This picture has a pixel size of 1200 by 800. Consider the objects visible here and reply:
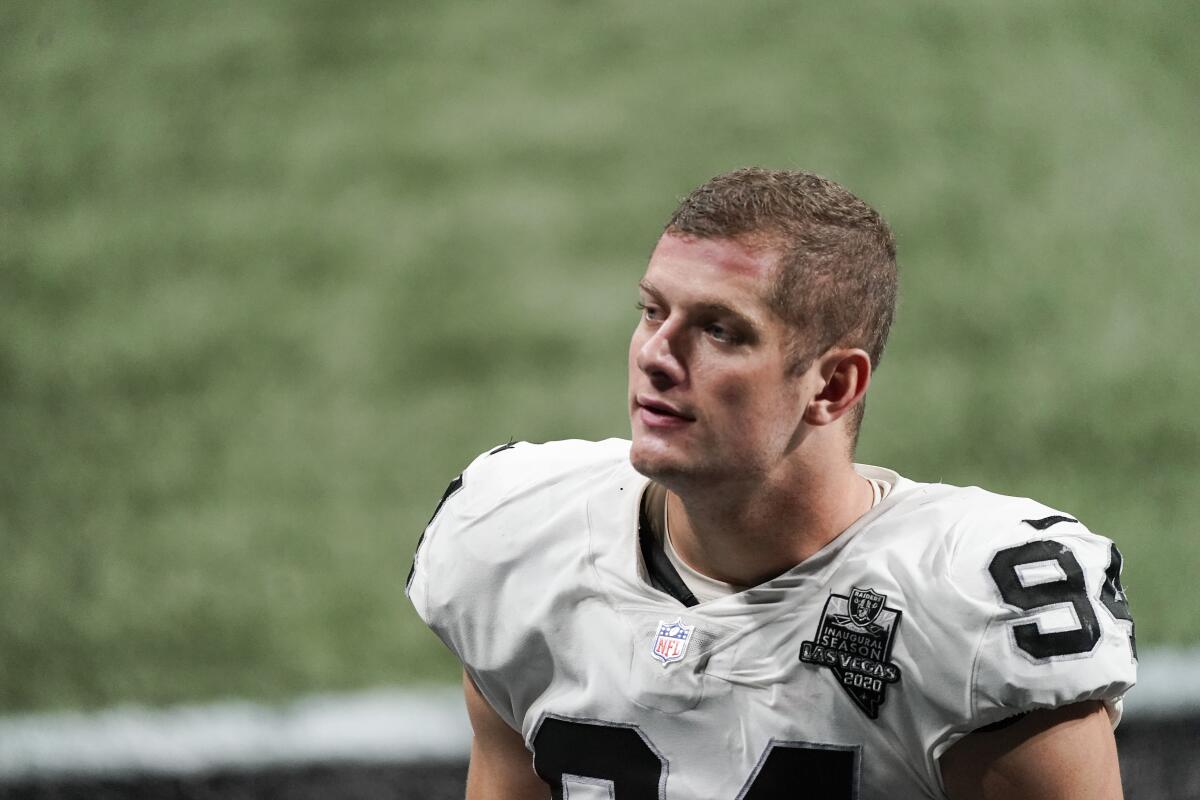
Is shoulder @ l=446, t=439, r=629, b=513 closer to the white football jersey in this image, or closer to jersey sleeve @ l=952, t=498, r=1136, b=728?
the white football jersey

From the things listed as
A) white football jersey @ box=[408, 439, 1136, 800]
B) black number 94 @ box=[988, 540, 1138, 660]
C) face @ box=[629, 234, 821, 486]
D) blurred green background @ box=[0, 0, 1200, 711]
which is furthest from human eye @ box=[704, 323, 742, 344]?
blurred green background @ box=[0, 0, 1200, 711]

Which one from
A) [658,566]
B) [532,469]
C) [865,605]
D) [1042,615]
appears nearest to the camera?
[1042,615]

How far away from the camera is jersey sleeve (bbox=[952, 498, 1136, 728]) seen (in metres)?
1.76

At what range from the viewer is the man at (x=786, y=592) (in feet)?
5.91

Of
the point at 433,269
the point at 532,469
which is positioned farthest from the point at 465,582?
the point at 433,269

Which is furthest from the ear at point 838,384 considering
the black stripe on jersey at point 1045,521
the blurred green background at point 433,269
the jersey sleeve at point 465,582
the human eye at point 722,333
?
the blurred green background at point 433,269

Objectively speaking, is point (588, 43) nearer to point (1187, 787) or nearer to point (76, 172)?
point (76, 172)

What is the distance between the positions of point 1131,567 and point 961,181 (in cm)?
178

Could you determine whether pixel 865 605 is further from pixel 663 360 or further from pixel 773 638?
pixel 663 360

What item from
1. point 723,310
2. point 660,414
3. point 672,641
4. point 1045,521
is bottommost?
point 672,641

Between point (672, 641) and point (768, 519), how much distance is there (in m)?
0.20

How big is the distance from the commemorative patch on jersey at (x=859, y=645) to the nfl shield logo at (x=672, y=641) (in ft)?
0.51

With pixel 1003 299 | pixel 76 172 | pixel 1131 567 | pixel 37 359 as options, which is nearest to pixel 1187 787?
pixel 1131 567

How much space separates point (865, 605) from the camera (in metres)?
1.90
